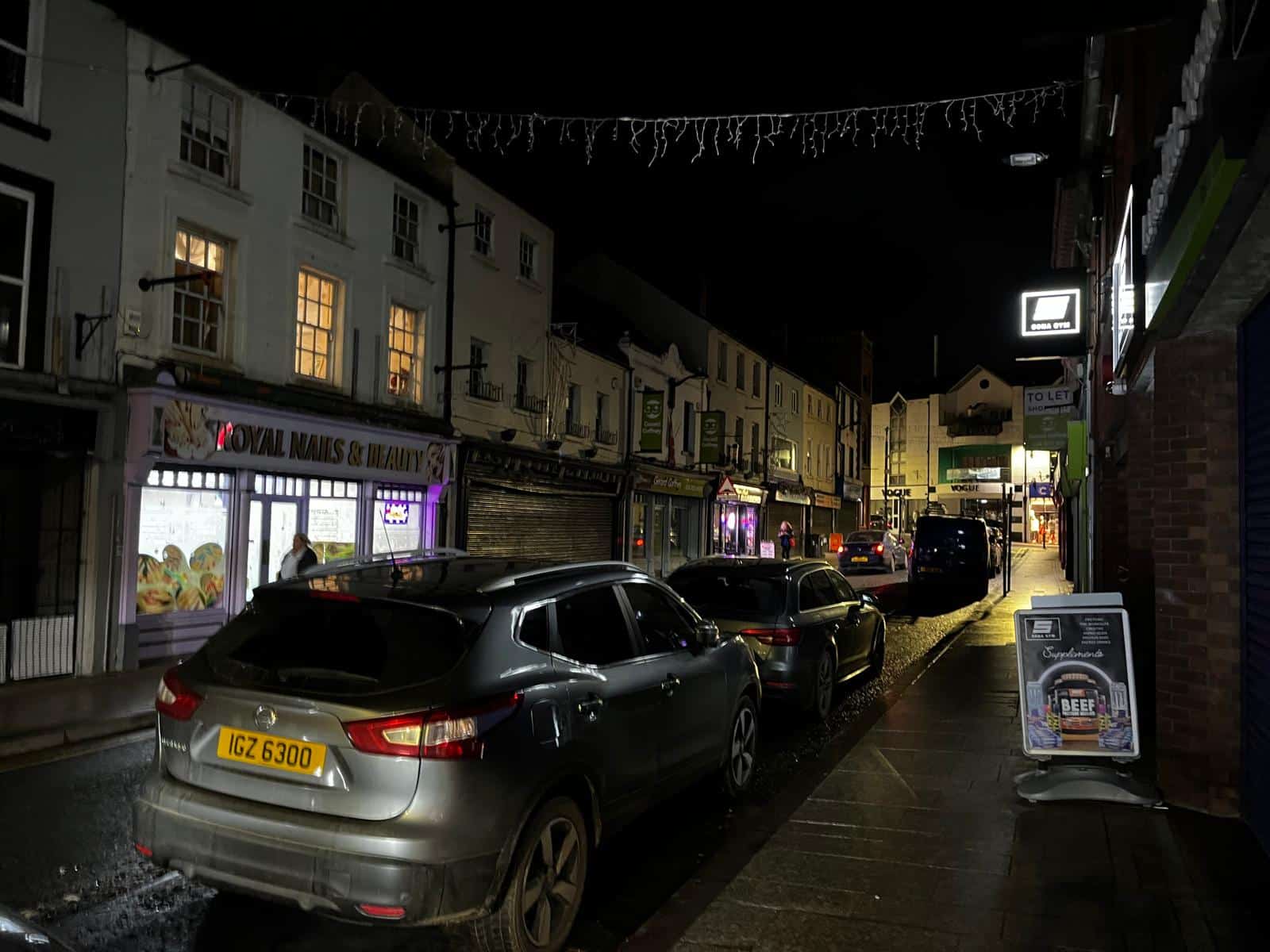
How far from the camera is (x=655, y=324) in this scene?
1266 inches

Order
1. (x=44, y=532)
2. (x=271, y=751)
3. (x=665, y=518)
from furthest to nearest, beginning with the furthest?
(x=665, y=518) < (x=44, y=532) < (x=271, y=751)

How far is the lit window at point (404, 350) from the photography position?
56.1ft

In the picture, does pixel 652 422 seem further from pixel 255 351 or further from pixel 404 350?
pixel 255 351

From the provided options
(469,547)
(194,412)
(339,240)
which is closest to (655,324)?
(469,547)

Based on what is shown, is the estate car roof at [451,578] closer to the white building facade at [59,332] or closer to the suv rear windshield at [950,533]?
the white building facade at [59,332]

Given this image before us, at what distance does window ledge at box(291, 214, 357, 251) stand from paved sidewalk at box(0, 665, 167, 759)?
7.35 m

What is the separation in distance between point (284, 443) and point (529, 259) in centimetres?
931

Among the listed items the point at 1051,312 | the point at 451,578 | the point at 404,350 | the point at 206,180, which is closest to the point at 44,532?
the point at 206,180

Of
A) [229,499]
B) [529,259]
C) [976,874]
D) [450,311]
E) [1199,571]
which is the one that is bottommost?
[976,874]

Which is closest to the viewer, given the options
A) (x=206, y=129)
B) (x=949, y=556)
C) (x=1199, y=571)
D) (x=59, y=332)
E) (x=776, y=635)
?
(x=1199, y=571)

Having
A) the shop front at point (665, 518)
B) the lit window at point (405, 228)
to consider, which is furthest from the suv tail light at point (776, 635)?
the shop front at point (665, 518)

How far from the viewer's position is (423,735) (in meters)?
3.52

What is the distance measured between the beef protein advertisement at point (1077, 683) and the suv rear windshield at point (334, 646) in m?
4.32

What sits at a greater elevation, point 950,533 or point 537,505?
point 537,505
